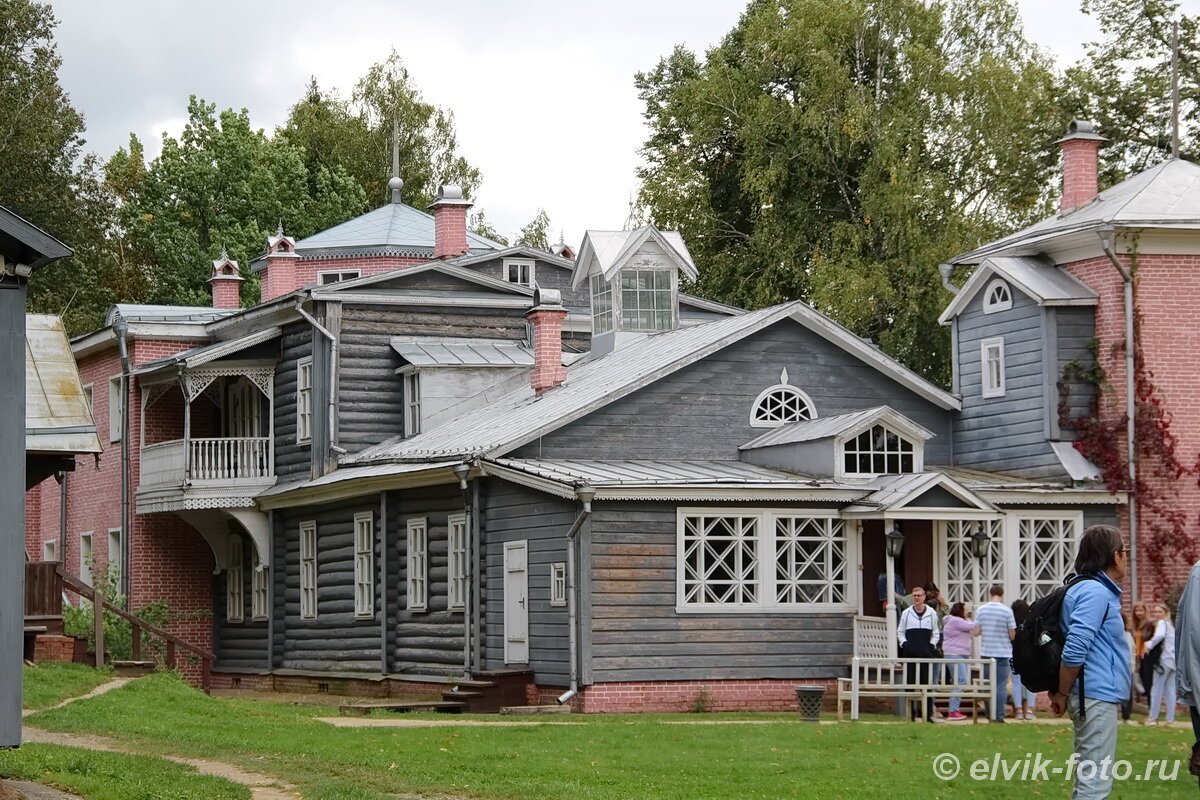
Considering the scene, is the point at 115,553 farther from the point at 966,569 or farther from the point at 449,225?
the point at 966,569

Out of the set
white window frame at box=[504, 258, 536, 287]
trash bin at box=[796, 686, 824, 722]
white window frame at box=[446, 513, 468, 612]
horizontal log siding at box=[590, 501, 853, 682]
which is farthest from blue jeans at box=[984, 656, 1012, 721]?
white window frame at box=[504, 258, 536, 287]

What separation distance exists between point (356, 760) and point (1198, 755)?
22.2 ft

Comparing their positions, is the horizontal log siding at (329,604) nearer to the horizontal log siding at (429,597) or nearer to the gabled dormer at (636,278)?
the horizontal log siding at (429,597)

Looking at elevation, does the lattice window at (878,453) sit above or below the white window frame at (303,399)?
below

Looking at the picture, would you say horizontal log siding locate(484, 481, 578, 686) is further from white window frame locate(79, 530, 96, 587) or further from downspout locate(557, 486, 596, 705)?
white window frame locate(79, 530, 96, 587)

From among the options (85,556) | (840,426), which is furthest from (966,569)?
(85,556)

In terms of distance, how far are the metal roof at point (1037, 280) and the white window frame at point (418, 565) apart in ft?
30.6

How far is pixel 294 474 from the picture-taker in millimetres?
31375

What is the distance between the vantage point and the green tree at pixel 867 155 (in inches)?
1561

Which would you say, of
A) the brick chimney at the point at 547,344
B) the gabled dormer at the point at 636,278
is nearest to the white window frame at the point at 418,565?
the brick chimney at the point at 547,344

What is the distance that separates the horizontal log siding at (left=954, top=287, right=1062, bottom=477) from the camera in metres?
26.3

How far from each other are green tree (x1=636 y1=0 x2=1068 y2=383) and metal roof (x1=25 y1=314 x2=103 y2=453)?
23.9 meters

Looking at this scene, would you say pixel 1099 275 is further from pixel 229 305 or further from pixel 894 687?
pixel 229 305

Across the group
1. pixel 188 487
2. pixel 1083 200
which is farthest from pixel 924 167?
pixel 188 487
